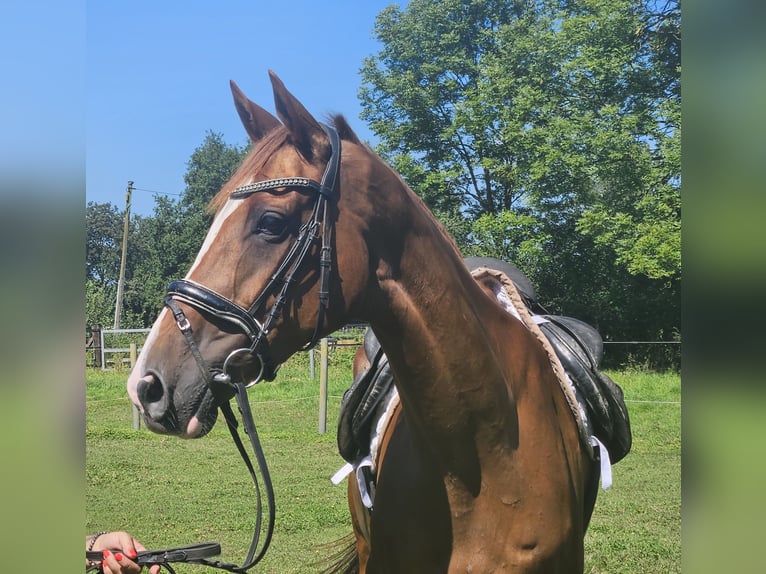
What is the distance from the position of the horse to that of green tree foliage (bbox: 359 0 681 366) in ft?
48.1

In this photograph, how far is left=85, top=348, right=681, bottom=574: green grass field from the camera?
4.70m

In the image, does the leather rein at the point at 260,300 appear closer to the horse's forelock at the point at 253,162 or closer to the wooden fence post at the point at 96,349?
the horse's forelock at the point at 253,162

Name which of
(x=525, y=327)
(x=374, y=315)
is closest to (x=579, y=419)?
(x=525, y=327)

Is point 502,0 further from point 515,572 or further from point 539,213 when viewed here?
point 515,572

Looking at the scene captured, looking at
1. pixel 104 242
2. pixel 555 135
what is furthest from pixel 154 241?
pixel 555 135

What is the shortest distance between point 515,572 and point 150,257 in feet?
122

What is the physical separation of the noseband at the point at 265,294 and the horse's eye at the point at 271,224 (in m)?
0.05

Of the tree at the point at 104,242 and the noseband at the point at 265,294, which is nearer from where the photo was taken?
the noseband at the point at 265,294

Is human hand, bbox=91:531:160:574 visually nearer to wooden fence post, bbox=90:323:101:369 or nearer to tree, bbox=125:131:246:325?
wooden fence post, bbox=90:323:101:369

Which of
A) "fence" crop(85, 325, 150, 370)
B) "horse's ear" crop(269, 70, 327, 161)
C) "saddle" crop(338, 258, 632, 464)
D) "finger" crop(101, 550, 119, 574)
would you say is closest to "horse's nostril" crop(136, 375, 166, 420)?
"finger" crop(101, 550, 119, 574)

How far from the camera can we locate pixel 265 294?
155cm

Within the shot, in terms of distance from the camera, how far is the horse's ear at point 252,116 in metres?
1.80

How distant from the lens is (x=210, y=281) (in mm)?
1521

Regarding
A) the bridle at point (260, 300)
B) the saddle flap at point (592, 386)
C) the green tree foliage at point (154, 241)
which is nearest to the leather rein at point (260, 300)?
the bridle at point (260, 300)
